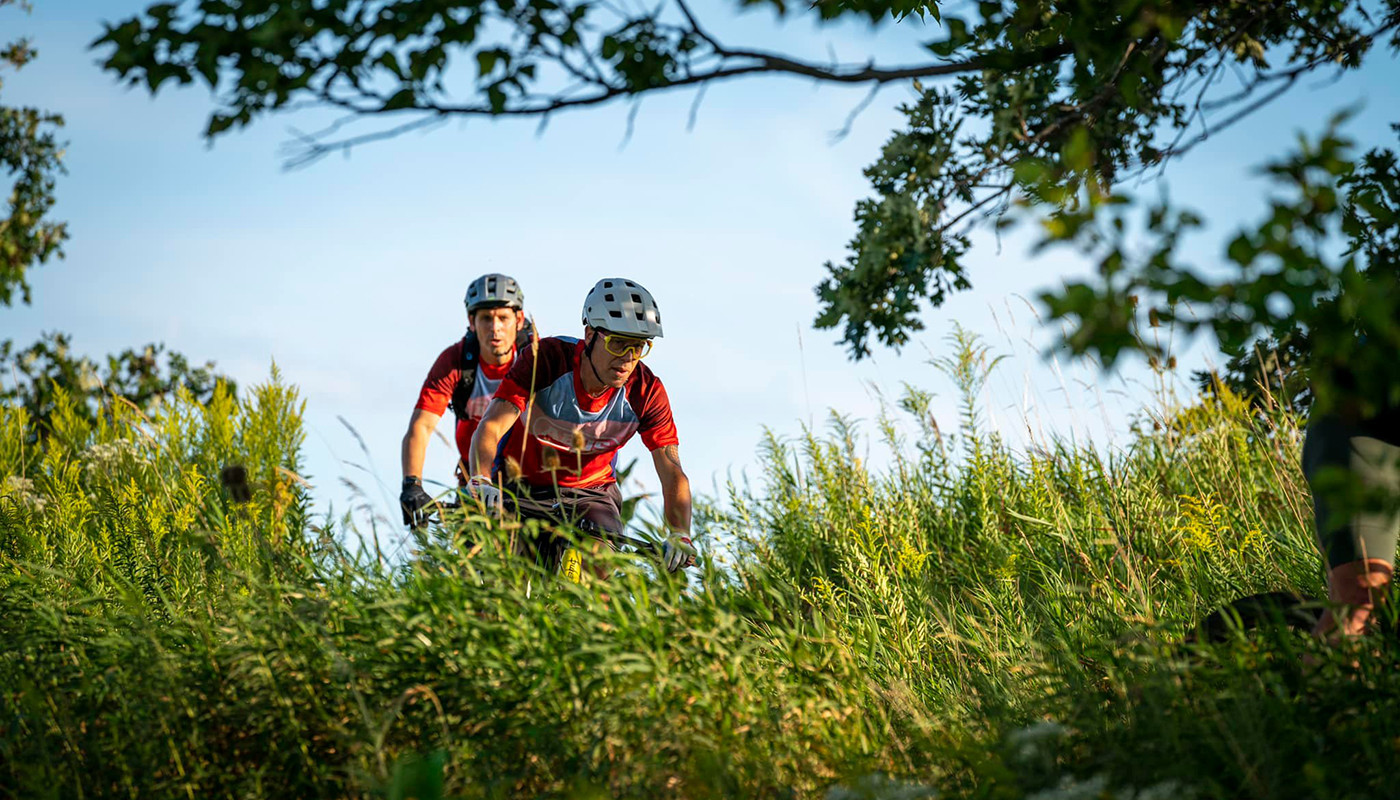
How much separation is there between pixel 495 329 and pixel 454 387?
461 millimetres

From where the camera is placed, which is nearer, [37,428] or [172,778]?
[172,778]

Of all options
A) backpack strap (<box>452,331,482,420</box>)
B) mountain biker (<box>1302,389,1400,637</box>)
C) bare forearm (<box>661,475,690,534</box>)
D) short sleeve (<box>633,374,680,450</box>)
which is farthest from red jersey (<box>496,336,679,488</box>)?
mountain biker (<box>1302,389,1400,637</box>)

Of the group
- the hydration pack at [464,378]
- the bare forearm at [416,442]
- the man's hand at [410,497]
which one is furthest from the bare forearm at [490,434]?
the hydration pack at [464,378]

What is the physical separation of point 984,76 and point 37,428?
12.3 metres

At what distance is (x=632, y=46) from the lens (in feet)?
11.1

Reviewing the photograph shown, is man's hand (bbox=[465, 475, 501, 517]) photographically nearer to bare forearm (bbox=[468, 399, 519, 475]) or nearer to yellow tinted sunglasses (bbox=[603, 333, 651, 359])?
bare forearm (bbox=[468, 399, 519, 475])

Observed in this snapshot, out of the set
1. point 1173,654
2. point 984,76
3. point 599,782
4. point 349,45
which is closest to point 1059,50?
point 984,76

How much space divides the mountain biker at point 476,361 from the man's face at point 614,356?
1.30 metres

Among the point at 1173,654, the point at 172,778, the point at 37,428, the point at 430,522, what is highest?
the point at 37,428

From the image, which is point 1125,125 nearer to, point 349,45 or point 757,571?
point 757,571

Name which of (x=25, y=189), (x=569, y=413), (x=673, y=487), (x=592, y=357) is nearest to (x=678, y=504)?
(x=673, y=487)

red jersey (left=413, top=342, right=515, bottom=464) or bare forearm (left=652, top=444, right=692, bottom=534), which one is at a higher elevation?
red jersey (left=413, top=342, right=515, bottom=464)

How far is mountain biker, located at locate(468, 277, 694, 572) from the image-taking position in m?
5.39

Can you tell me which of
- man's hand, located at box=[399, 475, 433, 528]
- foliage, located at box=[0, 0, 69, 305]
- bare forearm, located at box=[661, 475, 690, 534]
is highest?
foliage, located at box=[0, 0, 69, 305]
